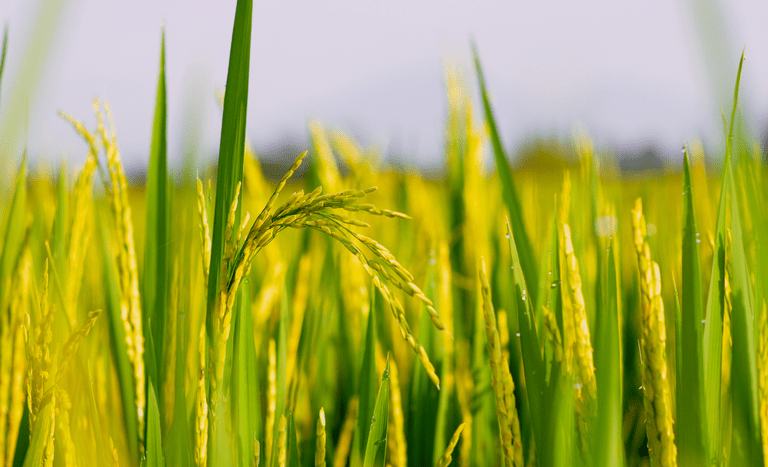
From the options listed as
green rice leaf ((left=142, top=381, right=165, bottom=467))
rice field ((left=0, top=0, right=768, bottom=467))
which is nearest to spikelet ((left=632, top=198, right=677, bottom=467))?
rice field ((left=0, top=0, right=768, bottom=467))

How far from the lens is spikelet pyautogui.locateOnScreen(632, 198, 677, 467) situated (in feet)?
1.46

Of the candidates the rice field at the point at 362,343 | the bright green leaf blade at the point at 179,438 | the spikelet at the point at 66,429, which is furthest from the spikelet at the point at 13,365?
the bright green leaf blade at the point at 179,438

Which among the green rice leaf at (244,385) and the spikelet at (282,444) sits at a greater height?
the green rice leaf at (244,385)

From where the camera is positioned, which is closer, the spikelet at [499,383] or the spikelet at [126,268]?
the spikelet at [499,383]

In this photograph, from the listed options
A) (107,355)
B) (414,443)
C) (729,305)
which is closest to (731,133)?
(729,305)

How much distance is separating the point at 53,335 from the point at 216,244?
243 mm

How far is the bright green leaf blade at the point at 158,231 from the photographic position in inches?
23.7

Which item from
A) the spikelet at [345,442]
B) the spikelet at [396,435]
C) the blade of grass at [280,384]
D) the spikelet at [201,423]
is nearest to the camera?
the spikelet at [201,423]

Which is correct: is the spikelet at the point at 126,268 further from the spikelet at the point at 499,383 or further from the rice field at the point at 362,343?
the spikelet at the point at 499,383

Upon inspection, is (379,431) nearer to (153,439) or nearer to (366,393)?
(366,393)

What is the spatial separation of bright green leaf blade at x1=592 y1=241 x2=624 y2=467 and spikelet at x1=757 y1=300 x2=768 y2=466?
0.52 feet

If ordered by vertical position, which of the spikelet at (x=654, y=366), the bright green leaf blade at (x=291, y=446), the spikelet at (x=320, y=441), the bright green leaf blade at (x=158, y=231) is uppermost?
the bright green leaf blade at (x=158, y=231)

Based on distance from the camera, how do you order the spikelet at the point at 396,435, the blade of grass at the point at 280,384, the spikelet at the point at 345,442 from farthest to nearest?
the spikelet at the point at 345,442
the spikelet at the point at 396,435
the blade of grass at the point at 280,384

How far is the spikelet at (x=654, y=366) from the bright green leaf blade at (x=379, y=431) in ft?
0.84
